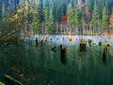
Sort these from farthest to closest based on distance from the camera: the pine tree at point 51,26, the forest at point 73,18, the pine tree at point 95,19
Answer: the pine tree at point 95,19 < the pine tree at point 51,26 < the forest at point 73,18

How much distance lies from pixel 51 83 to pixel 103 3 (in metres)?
123

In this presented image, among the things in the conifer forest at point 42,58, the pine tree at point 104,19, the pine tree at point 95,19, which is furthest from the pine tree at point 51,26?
the conifer forest at point 42,58

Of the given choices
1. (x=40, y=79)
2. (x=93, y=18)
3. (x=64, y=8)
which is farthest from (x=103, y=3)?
(x=40, y=79)

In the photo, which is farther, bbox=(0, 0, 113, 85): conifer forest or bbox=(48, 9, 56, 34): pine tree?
bbox=(48, 9, 56, 34): pine tree

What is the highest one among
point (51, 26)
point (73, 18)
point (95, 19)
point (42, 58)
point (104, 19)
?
point (73, 18)

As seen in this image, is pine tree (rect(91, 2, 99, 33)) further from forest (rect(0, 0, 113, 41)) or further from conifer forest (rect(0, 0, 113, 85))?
conifer forest (rect(0, 0, 113, 85))

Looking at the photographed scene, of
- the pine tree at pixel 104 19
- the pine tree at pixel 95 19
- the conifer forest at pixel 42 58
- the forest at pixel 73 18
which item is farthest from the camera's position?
A: the pine tree at pixel 95 19

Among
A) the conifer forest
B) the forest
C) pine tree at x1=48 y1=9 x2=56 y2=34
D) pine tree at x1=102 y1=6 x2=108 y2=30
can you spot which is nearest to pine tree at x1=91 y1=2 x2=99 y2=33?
the forest

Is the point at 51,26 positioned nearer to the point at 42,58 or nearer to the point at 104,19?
the point at 104,19

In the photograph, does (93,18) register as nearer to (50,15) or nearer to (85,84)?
(50,15)

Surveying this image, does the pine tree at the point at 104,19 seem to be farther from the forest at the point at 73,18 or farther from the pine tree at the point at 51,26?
the pine tree at the point at 51,26

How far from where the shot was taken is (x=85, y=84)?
85.5 ft

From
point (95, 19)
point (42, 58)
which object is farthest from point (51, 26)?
point (42, 58)

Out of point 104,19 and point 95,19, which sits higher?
point 95,19
